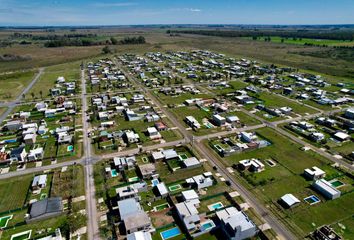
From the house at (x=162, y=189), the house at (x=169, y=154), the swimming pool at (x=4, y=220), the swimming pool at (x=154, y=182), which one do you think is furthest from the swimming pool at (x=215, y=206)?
the swimming pool at (x=4, y=220)

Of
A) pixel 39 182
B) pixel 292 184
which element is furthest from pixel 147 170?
pixel 292 184

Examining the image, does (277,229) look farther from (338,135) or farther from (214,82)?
(214,82)

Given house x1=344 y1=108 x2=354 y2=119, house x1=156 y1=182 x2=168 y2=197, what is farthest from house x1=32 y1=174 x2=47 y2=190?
house x1=344 y1=108 x2=354 y2=119

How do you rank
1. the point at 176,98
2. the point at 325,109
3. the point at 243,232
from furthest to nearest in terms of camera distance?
the point at 176,98
the point at 325,109
the point at 243,232

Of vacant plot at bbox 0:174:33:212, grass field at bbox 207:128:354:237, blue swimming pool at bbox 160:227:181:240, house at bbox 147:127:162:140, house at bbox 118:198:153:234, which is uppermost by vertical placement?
house at bbox 147:127:162:140

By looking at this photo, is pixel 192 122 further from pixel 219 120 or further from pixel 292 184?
pixel 292 184

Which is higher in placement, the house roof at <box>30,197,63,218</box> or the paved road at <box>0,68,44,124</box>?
the paved road at <box>0,68,44,124</box>

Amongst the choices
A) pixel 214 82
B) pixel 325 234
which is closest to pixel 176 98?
pixel 214 82

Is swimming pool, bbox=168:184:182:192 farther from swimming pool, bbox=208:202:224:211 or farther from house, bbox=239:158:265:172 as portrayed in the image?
house, bbox=239:158:265:172
